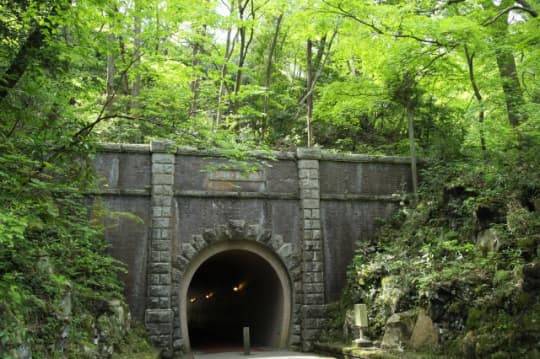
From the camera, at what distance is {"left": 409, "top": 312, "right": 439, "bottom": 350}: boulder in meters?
9.08

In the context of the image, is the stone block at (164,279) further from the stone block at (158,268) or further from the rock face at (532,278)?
the rock face at (532,278)

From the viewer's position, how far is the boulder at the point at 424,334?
9078 mm

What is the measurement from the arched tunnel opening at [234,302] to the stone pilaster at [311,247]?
37.6 inches

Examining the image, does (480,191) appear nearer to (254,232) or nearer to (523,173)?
(523,173)

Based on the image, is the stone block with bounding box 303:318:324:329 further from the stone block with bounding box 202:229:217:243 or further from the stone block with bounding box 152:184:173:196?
the stone block with bounding box 152:184:173:196

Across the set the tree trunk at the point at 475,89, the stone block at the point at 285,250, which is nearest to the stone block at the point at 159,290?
the stone block at the point at 285,250

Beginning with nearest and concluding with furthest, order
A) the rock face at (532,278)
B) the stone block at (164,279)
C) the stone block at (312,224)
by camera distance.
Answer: the rock face at (532,278) < the stone block at (164,279) < the stone block at (312,224)

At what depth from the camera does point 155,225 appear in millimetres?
12094

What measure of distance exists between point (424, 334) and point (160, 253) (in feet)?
20.4

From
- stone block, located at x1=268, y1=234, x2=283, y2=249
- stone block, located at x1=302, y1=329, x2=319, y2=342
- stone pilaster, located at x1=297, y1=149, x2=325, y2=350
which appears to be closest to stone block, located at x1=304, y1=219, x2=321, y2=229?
stone pilaster, located at x1=297, y1=149, x2=325, y2=350

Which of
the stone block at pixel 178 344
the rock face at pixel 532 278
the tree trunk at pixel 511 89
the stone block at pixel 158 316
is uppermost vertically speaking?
the tree trunk at pixel 511 89

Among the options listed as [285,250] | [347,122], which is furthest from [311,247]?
[347,122]

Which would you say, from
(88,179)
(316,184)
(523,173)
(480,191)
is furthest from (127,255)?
(523,173)

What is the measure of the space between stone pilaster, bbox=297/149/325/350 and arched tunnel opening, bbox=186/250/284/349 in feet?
3.14
